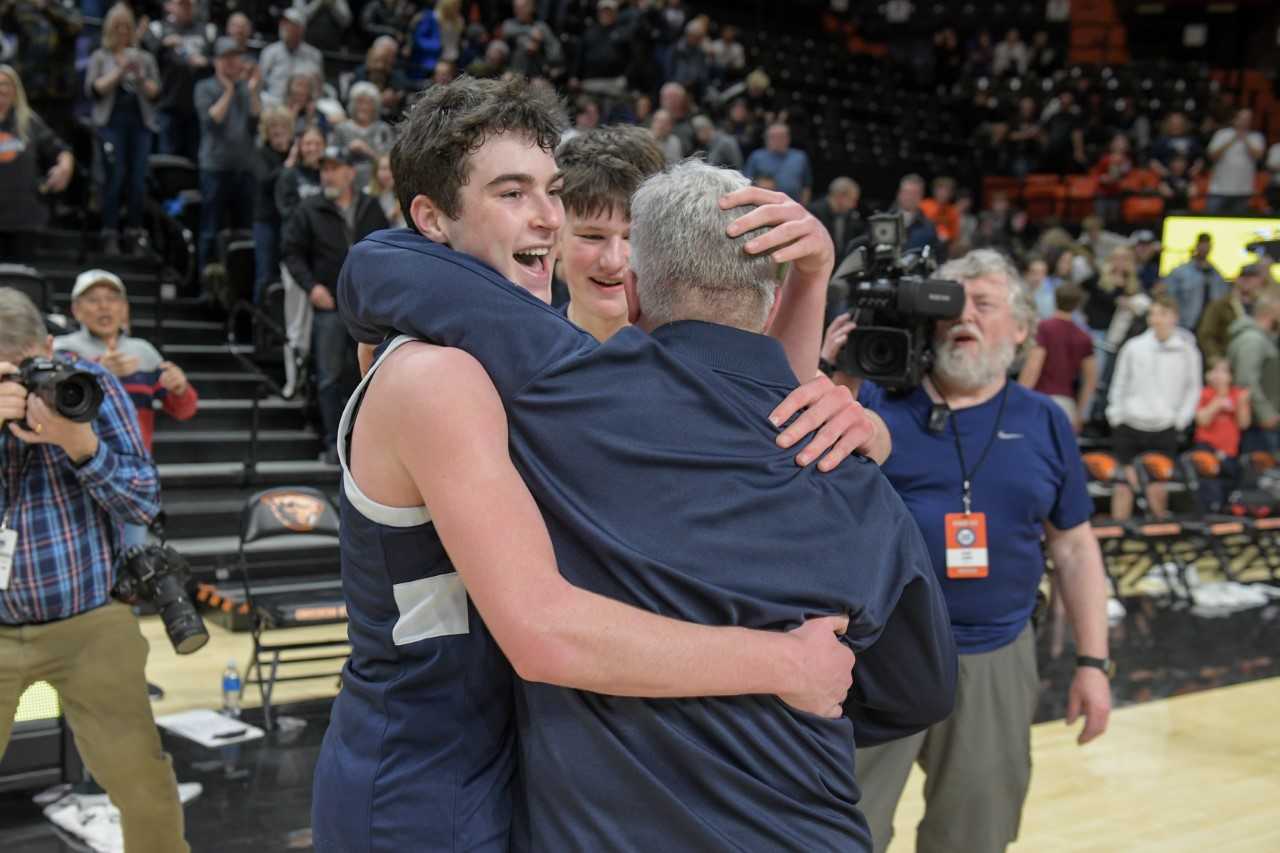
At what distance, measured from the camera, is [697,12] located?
1866cm

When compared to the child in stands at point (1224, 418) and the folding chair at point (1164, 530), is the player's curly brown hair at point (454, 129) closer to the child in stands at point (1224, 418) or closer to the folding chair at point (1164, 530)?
the folding chair at point (1164, 530)

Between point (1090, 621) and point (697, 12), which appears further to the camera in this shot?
point (697, 12)

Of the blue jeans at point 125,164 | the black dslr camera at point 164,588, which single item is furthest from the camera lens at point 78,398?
the blue jeans at point 125,164

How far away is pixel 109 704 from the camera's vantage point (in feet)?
10.9

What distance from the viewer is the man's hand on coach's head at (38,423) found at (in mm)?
3193

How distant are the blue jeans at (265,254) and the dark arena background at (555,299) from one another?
0.08 ft

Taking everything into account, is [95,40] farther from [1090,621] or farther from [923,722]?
[923,722]

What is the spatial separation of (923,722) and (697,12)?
1772 centimetres

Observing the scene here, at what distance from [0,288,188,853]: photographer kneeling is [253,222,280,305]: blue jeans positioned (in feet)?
20.3

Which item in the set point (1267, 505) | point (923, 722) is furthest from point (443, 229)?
point (1267, 505)

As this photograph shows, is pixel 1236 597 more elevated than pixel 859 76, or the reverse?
pixel 859 76

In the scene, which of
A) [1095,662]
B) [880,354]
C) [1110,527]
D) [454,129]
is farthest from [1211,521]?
[454,129]

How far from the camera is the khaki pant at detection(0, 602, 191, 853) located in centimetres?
325

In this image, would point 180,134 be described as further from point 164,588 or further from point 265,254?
point 164,588
